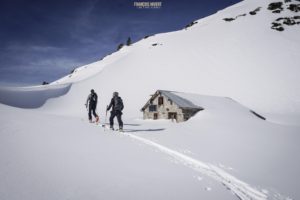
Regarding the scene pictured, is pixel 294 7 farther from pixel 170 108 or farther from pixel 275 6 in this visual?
pixel 170 108

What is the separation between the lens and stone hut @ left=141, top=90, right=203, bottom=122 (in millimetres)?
30094

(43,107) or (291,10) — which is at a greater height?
(291,10)

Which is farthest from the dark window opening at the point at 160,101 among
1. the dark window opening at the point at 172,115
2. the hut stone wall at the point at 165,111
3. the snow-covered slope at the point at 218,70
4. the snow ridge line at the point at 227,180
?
the snow ridge line at the point at 227,180

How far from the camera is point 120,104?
13.6 m

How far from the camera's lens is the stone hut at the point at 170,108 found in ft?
98.7

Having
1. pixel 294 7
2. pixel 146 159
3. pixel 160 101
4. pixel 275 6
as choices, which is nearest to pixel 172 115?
pixel 160 101

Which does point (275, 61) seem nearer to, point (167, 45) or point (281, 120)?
point (281, 120)

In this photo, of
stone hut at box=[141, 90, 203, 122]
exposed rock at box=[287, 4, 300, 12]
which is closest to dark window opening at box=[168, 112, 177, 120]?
stone hut at box=[141, 90, 203, 122]

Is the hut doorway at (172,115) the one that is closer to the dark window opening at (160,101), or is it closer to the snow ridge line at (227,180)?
the dark window opening at (160,101)

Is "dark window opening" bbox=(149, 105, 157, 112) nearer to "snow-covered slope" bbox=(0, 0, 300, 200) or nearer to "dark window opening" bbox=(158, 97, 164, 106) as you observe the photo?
"dark window opening" bbox=(158, 97, 164, 106)

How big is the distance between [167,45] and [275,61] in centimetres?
4029

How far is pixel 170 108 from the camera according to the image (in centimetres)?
3195

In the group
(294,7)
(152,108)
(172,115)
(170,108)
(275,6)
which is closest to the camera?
(172,115)

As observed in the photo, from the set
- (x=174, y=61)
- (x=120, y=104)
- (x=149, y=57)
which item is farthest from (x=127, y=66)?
(x=120, y=104)
